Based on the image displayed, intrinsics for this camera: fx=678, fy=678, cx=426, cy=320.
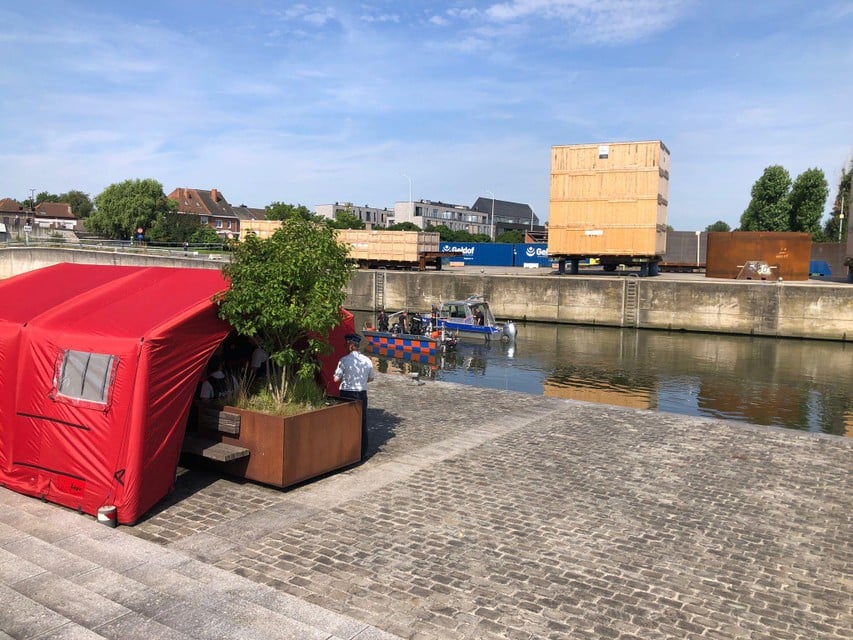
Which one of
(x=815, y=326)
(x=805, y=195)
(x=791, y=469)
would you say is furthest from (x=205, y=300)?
(x=805, y=195)

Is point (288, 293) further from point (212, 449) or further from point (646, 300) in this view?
point (646, 300)

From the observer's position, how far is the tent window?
8.38 metres

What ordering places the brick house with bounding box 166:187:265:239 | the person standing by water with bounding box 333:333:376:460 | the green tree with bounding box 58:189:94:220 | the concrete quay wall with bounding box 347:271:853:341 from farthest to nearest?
the green tree with bounding box 58:189:94:220 < the brick house with bounding box 166:187:265:239 < the concrete quay wall with bounding box 347:271:853:341 < the person standing by water with bounding box 333:333:376:460

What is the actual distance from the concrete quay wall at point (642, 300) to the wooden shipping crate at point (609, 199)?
2926mm

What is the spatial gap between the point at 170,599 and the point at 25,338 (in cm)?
502

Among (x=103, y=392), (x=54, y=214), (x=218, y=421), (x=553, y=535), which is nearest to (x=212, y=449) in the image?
(x=218, y=421)

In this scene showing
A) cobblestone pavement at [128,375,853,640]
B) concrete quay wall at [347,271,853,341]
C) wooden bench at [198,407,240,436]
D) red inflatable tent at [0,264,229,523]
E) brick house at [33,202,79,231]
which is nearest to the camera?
cobblestone pavement at [128,375,853,640]

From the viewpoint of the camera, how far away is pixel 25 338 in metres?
9.31

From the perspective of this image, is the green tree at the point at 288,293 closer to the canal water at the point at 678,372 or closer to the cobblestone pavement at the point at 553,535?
the cobblestone pavement at the point at 553,535

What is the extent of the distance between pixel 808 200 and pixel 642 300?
46777mm

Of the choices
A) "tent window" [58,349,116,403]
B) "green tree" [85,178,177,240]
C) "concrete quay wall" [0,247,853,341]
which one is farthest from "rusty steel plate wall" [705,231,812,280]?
"green tree" [85,178,177,240]

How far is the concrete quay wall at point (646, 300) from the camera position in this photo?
37781mm

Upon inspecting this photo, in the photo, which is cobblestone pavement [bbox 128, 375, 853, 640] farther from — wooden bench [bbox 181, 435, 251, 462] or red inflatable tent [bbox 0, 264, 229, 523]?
red inflatable tent [bbox 0, 264, 229, 523]

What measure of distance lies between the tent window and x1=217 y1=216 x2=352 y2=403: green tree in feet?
5.30
